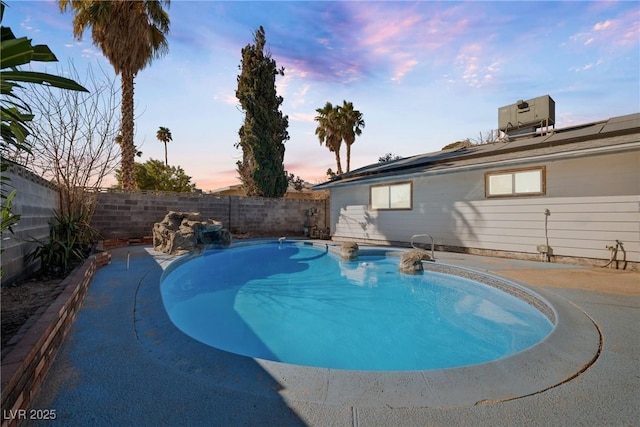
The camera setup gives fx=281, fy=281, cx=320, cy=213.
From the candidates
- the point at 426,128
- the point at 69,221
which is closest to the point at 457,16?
the point at 426,128

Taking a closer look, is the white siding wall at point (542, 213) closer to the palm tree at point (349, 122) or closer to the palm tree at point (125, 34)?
the palm tree at point (125, 34)

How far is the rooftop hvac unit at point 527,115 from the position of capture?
375 inches

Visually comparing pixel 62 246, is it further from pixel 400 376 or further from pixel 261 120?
pixel 261 120

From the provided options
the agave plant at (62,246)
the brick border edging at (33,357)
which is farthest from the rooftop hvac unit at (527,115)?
the agave plant at (62,246)

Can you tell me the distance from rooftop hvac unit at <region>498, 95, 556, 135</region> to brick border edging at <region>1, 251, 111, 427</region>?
13027 millimetres

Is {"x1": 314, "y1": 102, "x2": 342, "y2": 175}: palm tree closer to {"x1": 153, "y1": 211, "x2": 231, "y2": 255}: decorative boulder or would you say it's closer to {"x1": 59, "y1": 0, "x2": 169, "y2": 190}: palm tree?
{"x1": 59, "y1": 0, "x2": 169, "y2": 190}: palm tree

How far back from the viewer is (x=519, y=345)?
150 inches

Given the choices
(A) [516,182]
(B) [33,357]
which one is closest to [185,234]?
(B) [33,357]

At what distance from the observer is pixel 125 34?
1241cm

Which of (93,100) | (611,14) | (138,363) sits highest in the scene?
(611,14)

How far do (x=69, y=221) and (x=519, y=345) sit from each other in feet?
29.5

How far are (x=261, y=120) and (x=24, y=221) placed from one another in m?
14.0

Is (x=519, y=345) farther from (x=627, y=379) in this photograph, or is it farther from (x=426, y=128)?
(x=426, y=128)

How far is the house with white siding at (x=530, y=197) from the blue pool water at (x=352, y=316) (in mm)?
3081
